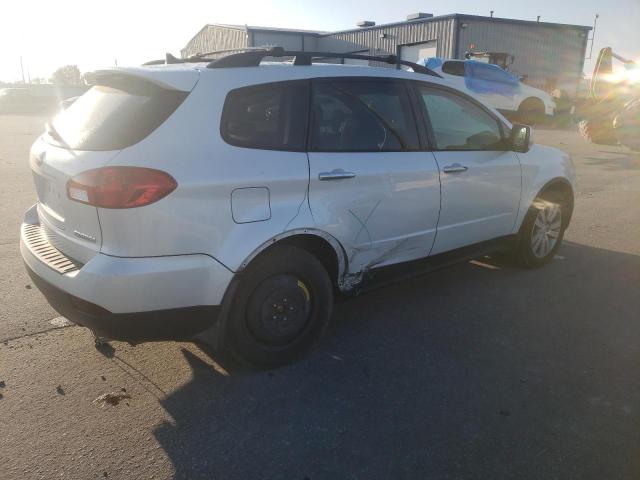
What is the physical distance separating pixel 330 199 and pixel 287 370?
3.53 ft

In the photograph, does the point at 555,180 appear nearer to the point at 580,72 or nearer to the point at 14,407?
the point at 14,407

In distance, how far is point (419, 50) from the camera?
101 feet

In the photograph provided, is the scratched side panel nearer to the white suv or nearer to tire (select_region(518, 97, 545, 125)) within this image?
the white suv

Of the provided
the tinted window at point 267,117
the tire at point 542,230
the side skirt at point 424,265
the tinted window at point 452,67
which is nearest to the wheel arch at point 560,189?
the tire at point 542,230

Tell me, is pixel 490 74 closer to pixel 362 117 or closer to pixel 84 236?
pixel 362 117

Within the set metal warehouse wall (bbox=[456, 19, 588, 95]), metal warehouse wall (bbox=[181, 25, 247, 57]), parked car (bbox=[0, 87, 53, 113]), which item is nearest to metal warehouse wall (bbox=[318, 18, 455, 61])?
metal warehouse wall (bbox=[456, 19, 588, 95])

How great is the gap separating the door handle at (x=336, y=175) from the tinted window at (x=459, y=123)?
978mm

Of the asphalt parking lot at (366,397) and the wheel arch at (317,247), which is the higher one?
the wheel arch at (317,247)

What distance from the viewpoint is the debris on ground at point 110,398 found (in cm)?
295

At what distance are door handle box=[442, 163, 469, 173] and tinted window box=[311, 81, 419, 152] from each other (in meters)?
0.30

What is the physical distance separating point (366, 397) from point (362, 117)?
1768 mm

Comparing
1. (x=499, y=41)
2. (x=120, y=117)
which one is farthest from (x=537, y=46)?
(x=120, y=117)

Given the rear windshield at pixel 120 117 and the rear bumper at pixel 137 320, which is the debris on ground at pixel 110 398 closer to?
the rear bumper at pixel 137 320

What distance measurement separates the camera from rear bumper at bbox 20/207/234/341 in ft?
8.73
